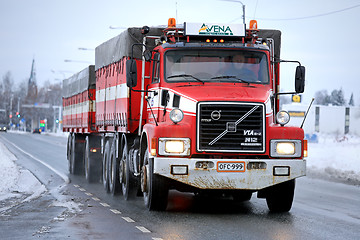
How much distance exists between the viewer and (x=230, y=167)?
480 inches

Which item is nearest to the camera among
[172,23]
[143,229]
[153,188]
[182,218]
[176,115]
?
[143,229]

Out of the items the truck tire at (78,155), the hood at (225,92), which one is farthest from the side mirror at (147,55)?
the truck tire at (78,155)

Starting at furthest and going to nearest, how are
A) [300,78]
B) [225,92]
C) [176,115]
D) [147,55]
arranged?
[147,55] → [300,78] → [225,92] → [176,115]

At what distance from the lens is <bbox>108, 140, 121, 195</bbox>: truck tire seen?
1725 cm

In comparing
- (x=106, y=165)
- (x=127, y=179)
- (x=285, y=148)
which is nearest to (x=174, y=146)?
(x=285, y=148)

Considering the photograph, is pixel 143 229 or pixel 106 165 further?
pixel 106 165

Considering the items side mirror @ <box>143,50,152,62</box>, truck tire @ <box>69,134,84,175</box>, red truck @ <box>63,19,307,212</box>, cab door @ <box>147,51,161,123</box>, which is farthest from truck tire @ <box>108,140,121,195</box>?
truck tire @ <box>69,134,84,175</box>

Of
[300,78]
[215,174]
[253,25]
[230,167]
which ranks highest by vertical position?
[253,25]

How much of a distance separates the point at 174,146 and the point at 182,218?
1.21 metres

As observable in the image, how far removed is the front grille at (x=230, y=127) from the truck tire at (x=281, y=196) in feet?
3.14

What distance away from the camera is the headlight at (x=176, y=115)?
12375mm

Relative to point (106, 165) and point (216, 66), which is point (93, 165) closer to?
point (106, 165)

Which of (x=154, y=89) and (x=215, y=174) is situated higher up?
(x=154, y=89)

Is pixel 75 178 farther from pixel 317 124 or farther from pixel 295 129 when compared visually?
pixel 317 124
